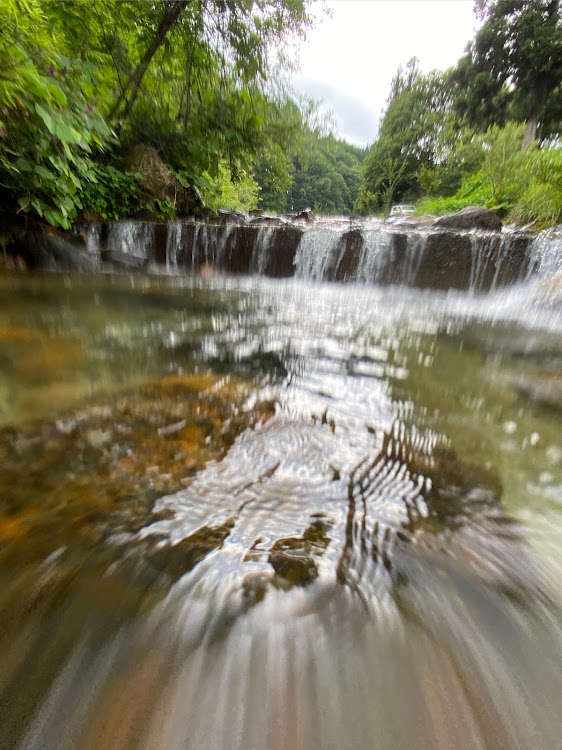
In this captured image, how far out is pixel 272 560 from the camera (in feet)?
3.42

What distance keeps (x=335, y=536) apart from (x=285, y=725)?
0.52 meters

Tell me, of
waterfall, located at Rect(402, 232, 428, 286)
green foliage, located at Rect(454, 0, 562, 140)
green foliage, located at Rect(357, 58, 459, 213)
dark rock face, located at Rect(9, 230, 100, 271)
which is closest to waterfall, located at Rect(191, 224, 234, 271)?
dark rock face, located at Rect(9, 230, 100, 271)

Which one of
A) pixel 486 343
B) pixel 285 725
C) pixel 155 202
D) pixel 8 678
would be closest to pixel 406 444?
pixel 285 725

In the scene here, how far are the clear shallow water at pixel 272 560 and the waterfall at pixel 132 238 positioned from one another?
23.0 ft

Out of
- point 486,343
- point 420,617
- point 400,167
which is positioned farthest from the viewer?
point 400,167

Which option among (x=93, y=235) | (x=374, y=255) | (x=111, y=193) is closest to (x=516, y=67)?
(x=374, y=255)

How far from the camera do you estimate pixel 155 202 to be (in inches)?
358

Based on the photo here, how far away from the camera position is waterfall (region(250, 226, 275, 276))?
323 inches

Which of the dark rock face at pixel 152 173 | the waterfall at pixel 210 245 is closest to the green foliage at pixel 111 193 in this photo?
the dark rock face at pixel 152 173

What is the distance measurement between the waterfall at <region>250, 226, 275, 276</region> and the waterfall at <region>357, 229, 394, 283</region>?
225cm

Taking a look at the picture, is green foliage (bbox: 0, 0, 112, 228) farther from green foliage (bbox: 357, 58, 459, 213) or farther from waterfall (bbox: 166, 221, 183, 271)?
green foliage (bbox: 357, 58, 459, 213)

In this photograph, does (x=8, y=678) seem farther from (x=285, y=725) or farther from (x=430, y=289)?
(x=430, y=289)

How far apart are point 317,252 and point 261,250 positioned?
1.40 meters

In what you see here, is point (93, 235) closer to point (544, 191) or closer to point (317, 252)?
point (317, 252)
